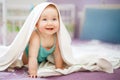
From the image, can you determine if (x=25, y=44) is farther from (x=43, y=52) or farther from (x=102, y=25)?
(x=102, y=25)

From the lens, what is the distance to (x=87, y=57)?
4.74ft

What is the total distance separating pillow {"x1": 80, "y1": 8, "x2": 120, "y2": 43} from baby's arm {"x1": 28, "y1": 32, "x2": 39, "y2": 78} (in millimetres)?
1302

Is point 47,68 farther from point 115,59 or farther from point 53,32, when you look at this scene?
point 115,59

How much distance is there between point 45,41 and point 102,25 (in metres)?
1.29

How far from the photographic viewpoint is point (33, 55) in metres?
1.28

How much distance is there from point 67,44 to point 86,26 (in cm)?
124

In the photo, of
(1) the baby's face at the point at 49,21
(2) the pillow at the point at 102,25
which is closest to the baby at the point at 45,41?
(1) the baby's face at the point at 49,21

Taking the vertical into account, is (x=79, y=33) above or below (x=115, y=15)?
below

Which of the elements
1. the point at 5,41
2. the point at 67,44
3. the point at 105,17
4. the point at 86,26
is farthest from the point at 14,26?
the point at 67,44

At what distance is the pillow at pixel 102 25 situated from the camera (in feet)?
7.95

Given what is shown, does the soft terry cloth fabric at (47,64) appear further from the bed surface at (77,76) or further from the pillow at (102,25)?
the pillow at (102,25)

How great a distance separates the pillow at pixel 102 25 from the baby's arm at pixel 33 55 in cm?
130

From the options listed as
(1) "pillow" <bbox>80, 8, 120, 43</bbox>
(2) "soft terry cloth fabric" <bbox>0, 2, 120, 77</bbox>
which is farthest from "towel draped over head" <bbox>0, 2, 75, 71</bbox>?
(1) "pillow" <bbox>80, 8, 120, 43</bbox>

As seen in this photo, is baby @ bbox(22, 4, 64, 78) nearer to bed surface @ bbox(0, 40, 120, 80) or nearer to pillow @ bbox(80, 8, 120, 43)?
bed surface @ bbox(0, 40, 120, 80)
